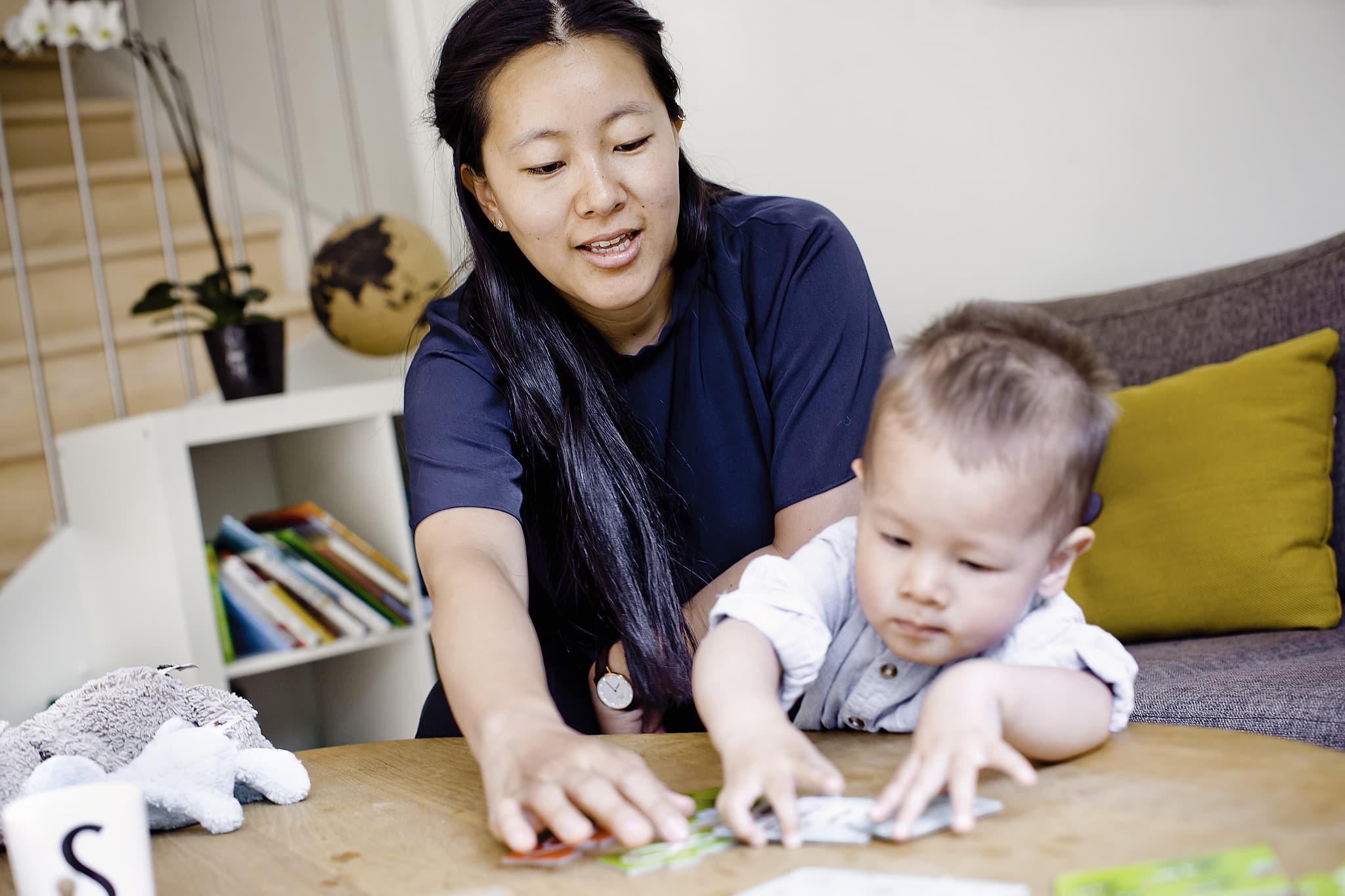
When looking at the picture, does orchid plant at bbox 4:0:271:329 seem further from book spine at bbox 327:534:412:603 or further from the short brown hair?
the short brown hair

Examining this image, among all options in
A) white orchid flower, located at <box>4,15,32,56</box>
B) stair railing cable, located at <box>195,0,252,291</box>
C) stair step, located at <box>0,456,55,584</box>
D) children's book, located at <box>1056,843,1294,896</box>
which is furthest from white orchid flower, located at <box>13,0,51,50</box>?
children's book, located at <box>1056,843,1294,896</box>

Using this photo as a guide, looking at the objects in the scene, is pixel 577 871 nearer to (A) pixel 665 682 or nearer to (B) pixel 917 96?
(A) pixel 665 682

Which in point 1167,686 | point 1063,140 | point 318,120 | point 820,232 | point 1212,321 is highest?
point 318,120

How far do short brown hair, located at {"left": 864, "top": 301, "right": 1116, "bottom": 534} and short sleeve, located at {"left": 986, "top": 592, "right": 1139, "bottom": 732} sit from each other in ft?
0.24

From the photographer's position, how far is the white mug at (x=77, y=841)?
0.66 m

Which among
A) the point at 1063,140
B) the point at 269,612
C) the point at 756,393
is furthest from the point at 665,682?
the point at 1063,140

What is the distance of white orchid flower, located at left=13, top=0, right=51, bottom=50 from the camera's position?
2.46 meters

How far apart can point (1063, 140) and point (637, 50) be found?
129 cm

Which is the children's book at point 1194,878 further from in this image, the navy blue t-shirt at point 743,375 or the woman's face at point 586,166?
the woman's face at point 586,166

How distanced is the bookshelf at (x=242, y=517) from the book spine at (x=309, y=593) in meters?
0.03

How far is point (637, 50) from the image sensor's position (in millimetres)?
1206

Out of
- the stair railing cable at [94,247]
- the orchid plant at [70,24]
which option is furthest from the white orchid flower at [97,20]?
the stair railing cable at [94,247]

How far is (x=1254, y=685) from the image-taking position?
52.4 inches

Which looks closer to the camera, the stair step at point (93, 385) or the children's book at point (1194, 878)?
the children's book at point (1194, 878)
